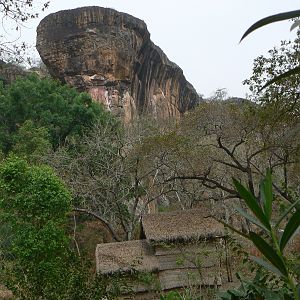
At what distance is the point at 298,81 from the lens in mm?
7434

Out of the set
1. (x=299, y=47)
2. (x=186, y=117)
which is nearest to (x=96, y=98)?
(x=186, y=117)

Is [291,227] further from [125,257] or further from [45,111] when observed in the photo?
[45,111]

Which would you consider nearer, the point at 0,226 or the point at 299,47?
the point at 299,47

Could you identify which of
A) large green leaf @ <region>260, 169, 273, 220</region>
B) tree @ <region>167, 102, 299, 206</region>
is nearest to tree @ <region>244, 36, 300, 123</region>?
tree @ <region>167, 102, 299, 206</region>

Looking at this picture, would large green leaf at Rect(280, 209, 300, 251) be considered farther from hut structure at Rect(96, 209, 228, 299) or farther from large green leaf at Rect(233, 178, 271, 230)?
hut structure at Rect(96, 209, 228, 299)

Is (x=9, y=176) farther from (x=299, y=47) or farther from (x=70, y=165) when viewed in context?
(x=299, y=47)

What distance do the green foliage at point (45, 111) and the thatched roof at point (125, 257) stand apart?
375 inches

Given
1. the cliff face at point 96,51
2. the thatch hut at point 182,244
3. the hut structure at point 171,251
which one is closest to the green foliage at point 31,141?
the cliff face at point 96,51

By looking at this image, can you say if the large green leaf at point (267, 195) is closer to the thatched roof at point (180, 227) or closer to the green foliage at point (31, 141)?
the thatched roof at point (180, 227)

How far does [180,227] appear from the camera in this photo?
27.0ft

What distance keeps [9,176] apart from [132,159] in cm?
391

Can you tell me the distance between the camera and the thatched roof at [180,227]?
8.02 m

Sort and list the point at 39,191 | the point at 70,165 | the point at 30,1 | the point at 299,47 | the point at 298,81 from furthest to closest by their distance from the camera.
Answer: the point at 70,165, the point at 39,191, the point at 299,47, the point at 298,81, the point at 30,1

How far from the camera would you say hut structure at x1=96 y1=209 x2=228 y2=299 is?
761 centimetres
